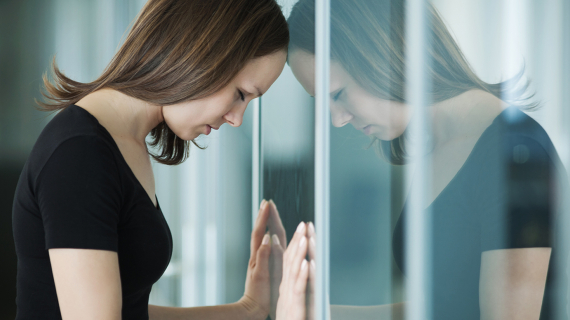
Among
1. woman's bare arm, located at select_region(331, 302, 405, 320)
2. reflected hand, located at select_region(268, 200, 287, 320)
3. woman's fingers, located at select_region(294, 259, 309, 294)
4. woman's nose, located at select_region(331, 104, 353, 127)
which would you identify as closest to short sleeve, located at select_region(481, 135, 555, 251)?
woman's bare arm, located at select_region(331, 302, 405, 320)

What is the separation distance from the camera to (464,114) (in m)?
0.29

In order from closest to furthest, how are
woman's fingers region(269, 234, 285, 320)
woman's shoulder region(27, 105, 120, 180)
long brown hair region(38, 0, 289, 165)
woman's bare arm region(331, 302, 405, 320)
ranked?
1. woman's bare arm region(331, 302, 405, 320)
2. woman's shoulder region(27, 105, 120, 180)
3. long brown hair region(38, 0, 289, 165)
4. woman's fingers region(269, 234, 285, 320)

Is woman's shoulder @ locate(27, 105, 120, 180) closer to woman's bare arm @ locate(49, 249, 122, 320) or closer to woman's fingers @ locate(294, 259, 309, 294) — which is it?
woman's bare arm @ locate(49, 249, 122, 320)

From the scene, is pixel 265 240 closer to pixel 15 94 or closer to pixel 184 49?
pixel 184 49

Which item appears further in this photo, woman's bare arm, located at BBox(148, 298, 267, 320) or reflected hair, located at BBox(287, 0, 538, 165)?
woman's bare arm, located at BBox(148, 298, 267, 320)

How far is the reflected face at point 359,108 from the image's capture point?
14.4 inches

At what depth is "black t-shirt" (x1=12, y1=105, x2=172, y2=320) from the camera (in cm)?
45

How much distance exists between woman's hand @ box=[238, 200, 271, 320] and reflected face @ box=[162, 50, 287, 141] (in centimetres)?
32

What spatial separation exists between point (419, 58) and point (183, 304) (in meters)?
1.42

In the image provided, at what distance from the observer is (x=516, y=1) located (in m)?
0.24

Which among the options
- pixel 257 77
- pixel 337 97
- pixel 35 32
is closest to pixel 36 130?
pixel 35 32

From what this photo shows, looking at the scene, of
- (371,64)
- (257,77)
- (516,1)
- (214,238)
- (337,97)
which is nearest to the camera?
(516,1)

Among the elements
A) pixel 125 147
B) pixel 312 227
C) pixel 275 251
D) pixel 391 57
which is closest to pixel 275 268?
pixel 275 251

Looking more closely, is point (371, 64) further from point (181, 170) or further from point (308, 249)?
point (181, 170)
